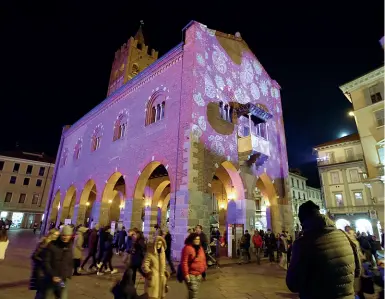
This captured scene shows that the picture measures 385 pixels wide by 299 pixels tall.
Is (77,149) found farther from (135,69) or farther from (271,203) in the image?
(271,203)

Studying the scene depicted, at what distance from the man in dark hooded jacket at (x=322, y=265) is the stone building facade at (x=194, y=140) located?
9005 millimetres

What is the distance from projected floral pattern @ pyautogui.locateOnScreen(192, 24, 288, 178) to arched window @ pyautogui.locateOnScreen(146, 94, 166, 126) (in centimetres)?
292

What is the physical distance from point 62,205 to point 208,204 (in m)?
16.9

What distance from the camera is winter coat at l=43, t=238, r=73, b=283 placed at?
3859mm

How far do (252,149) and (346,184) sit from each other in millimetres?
22676

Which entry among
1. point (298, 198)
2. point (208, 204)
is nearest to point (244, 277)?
point (208, 204)

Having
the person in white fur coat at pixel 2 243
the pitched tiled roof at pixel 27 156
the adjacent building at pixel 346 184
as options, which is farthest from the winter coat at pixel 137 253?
the pitched tiled roof at pixel 27 156

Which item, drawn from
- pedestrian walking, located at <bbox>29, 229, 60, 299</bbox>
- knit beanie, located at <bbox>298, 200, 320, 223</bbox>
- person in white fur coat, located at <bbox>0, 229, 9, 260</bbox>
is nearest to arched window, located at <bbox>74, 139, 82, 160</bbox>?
person in white fur coat, located at <bbox>0, 229, 9, 260</bbox>

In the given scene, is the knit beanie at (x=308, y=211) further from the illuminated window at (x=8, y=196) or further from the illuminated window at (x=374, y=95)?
the illuminated window at (x=8, y=196)

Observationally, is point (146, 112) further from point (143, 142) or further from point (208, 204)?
point (208, 204)

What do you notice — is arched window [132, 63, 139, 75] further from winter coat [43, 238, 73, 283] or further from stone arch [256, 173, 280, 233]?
winter coat [43, 238, 73, 283]

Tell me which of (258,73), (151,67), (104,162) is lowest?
(104,162)

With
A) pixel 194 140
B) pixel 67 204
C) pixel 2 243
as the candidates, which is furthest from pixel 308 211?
pixel 67 204

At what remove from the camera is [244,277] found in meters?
8.47
